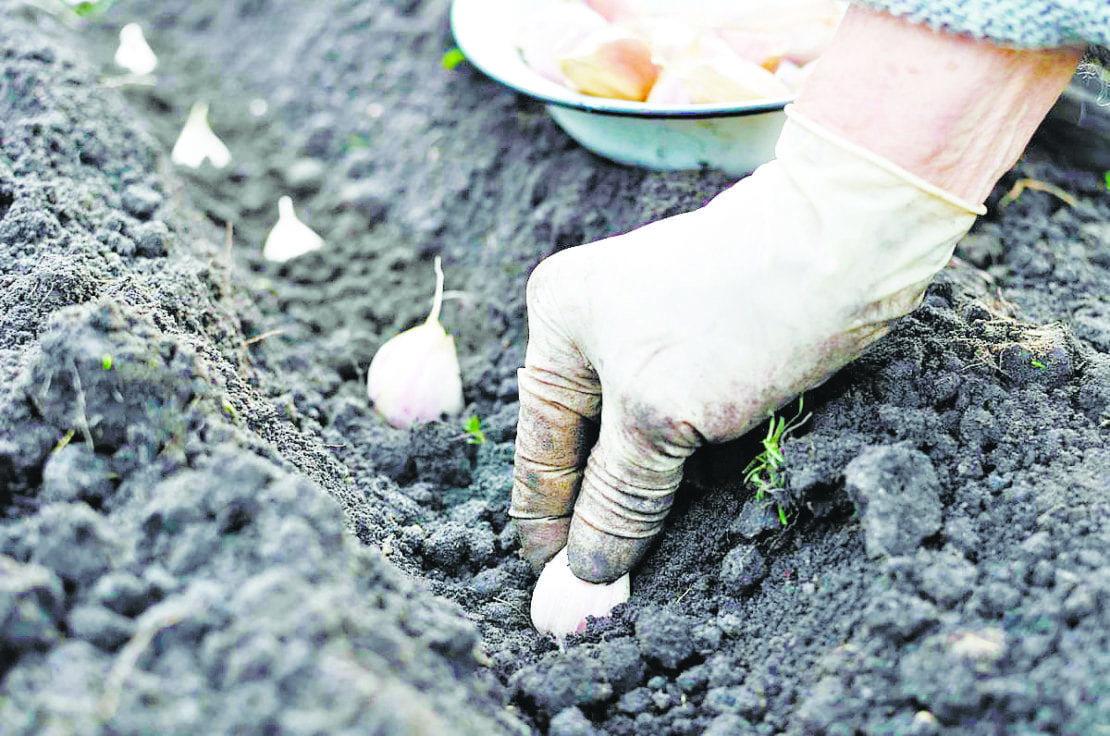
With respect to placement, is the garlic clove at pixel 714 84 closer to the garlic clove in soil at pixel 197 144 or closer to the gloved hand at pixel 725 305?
the gloved hand at pixel 725 305

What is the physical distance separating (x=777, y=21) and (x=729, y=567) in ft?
3.84

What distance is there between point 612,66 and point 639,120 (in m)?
0.11

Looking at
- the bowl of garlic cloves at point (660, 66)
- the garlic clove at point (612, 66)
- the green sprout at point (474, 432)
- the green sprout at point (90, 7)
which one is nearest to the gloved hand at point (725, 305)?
the green sprout at point (474, 432)

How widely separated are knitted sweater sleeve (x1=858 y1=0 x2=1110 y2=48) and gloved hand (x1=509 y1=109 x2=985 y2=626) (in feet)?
0.51

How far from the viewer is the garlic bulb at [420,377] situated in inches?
66.6

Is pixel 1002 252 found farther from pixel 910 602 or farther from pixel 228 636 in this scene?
pixel 228 636

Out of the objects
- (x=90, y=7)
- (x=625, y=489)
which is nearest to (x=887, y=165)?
(x=625, y=489)

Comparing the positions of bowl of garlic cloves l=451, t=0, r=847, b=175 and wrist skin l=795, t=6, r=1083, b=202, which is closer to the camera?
wrist skin l=795, t=6, r=1083, b=202

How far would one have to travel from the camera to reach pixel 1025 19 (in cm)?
98

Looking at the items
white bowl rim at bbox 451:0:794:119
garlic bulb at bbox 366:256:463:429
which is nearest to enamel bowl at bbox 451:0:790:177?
white bowl rim at bbox 451:0:794:119

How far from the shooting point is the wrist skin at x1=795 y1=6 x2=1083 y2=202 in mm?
1038

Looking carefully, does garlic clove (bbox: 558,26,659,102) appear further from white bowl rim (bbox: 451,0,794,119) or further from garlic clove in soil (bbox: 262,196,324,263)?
garlic clove in soil (bbox: 262,196,324,263)

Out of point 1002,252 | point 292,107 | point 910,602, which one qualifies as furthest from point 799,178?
point 292,107

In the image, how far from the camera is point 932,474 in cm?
114
